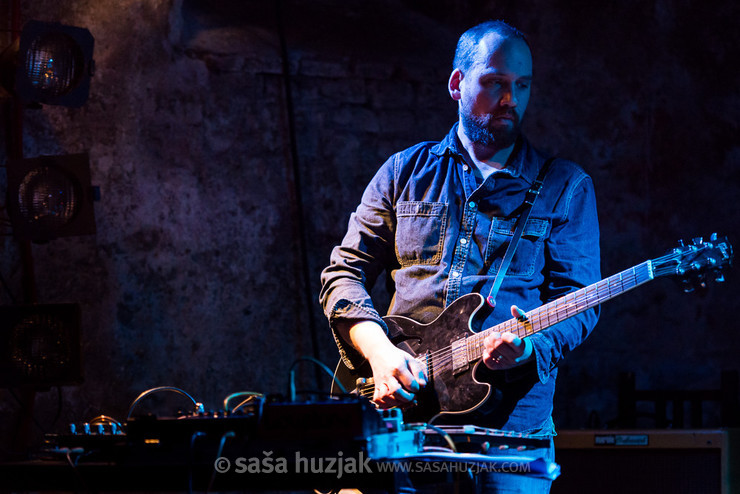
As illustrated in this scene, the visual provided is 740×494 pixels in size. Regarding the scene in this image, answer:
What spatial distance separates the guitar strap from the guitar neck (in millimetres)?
86

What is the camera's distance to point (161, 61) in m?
4.71

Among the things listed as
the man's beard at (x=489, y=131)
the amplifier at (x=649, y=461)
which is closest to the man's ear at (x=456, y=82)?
the man's beard at (x=489, y=131)

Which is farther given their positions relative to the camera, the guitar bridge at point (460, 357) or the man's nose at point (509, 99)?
the man's nose at point (509, 99)

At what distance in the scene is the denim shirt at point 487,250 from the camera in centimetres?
245

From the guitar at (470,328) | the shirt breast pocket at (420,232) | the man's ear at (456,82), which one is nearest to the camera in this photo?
the guitar at (470,328)

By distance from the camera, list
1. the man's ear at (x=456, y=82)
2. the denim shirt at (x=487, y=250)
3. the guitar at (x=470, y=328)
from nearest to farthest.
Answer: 1. the guitar at (x=470, y=328)
2. the denim shirt at (x=487, y=250)
3. the man's ear at (x=456, y=82)

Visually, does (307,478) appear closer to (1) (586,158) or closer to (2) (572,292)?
(2) (572,292)

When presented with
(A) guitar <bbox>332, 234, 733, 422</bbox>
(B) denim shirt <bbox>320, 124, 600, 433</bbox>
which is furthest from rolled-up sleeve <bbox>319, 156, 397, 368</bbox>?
(A) guitar <bbox>332, 234, 733, 422</bbox>

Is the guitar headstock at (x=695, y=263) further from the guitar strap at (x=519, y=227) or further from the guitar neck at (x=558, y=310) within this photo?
the guitar strap at (x=519, y=227)

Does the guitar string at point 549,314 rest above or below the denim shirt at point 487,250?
below

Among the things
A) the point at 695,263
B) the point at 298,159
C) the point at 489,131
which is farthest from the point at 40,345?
the point at 695,263

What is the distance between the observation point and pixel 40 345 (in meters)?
3.50

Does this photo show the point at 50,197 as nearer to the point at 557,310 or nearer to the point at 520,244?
the point at 520,244

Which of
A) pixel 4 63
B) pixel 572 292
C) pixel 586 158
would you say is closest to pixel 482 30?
pixel 572 292
